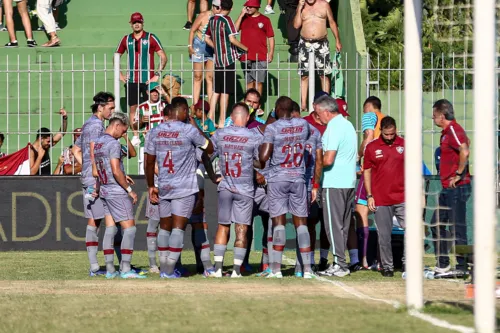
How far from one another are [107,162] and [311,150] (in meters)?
2.29

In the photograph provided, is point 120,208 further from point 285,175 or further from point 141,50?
point 141,50

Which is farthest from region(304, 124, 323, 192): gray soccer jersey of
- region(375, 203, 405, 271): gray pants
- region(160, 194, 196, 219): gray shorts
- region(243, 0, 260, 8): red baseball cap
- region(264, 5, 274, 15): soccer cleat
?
region(264, 5, 274, 15): soccer cleat

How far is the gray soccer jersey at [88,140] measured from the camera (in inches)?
564

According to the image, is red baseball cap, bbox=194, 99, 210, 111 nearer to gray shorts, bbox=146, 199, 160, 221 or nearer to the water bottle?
gray shorts, bbox=146, 199, 160, 221

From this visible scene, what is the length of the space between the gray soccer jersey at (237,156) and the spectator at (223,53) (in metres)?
5.67

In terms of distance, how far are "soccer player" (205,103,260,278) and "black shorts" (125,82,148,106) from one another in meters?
5.79

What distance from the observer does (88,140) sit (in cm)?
1445

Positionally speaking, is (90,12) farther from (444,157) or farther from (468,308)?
Result: (468,308)

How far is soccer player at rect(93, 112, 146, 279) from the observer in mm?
13539

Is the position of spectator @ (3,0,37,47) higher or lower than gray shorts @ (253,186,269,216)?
higher

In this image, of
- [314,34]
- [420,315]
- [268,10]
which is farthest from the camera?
[268,10]

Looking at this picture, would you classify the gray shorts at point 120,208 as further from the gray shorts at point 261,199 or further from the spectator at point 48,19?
the spectator at point 48,19

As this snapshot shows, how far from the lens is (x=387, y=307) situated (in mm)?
10164

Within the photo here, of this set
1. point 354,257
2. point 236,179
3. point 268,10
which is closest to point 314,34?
point 268,10
